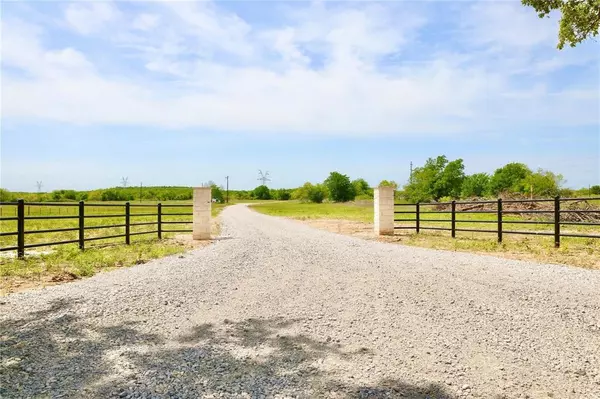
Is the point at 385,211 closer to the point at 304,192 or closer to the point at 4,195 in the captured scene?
the point at 4,195

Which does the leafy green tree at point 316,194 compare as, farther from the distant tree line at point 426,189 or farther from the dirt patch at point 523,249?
the dirt patch at point 523,249

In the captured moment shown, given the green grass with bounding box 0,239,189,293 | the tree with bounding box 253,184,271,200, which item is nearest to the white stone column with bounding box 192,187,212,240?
the green grass with bounding box 0,239,189,293

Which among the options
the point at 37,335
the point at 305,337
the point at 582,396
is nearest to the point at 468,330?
the point at 582,396

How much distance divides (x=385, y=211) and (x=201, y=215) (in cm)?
773

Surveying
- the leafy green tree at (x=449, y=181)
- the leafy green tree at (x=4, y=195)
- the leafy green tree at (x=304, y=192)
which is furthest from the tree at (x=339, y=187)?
the leafy green tree at (x=4, y=195)

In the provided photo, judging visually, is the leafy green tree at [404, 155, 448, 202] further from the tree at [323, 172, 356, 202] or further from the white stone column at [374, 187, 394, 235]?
the white stone column at [374, 187, 394, 235]

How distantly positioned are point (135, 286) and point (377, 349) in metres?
4.63

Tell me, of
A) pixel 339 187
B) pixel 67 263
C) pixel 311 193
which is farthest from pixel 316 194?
pixel 67 263

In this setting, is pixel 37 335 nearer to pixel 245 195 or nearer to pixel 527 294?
pixel 527 294

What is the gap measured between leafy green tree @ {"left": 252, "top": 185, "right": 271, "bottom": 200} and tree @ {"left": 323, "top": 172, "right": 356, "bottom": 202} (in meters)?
52.6

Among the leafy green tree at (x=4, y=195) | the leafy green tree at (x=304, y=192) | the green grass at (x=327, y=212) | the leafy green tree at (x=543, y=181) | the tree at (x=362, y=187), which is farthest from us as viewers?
the tree at (x=362, y=187)

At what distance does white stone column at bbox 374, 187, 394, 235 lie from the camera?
1652 cm

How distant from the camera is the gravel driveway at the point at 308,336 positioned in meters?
3.30

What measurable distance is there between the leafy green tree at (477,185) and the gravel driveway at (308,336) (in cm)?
9399
